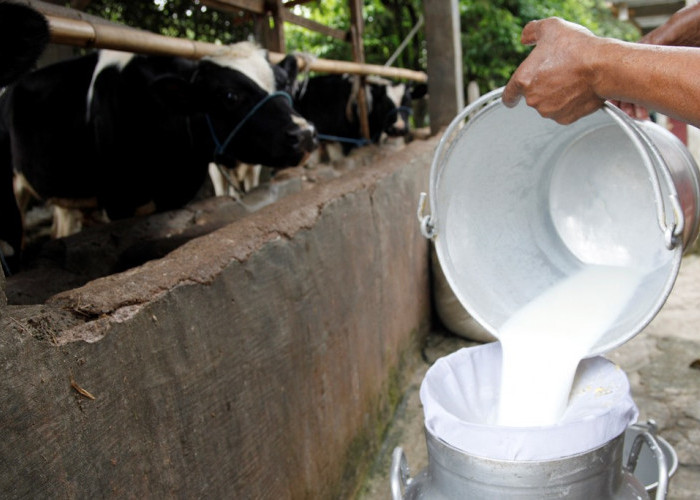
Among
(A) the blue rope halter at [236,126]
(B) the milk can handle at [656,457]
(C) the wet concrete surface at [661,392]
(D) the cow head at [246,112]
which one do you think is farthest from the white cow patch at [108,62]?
(B) the milk can handle at [656,457]

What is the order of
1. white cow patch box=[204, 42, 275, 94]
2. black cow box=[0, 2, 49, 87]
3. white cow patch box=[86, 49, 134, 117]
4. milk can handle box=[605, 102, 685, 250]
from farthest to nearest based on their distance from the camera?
1. white cow patch box=[86, 49, 134, 117]
2. white cow patch box=[204, 42, 275, 94]
3. black cow box=[0, 2, 49, 87]
4. milk can handle box=[605, 102, 685, 250]

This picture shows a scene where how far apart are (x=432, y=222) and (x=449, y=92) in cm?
337

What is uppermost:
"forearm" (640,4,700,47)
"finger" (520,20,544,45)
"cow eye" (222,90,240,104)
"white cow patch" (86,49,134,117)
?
"finger" (520,20,544,45)

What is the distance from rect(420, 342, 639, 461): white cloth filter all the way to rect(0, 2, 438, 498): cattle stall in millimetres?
443

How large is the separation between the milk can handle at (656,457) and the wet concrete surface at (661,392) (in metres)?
0.50

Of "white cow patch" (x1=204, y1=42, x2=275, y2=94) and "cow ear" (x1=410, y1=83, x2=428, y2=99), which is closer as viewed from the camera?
"white cow patch" (x1=204, y1=42, x2=275, y2=94)

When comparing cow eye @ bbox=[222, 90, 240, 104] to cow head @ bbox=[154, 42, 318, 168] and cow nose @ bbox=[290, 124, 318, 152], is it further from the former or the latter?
cow nose @ bbox=[290, 124, 318, 152]

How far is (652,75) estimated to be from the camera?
1034 mm

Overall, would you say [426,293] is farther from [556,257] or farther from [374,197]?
[556,257]

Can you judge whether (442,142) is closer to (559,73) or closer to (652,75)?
(559,73)

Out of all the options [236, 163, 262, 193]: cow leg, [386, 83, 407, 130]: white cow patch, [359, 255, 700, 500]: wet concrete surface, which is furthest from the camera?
[386, 83, 407, 130]: white cow patch

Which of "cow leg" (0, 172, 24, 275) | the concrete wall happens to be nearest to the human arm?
the concrete wall

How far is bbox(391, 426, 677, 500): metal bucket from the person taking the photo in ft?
3.81

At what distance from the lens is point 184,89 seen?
3037 millimetres
